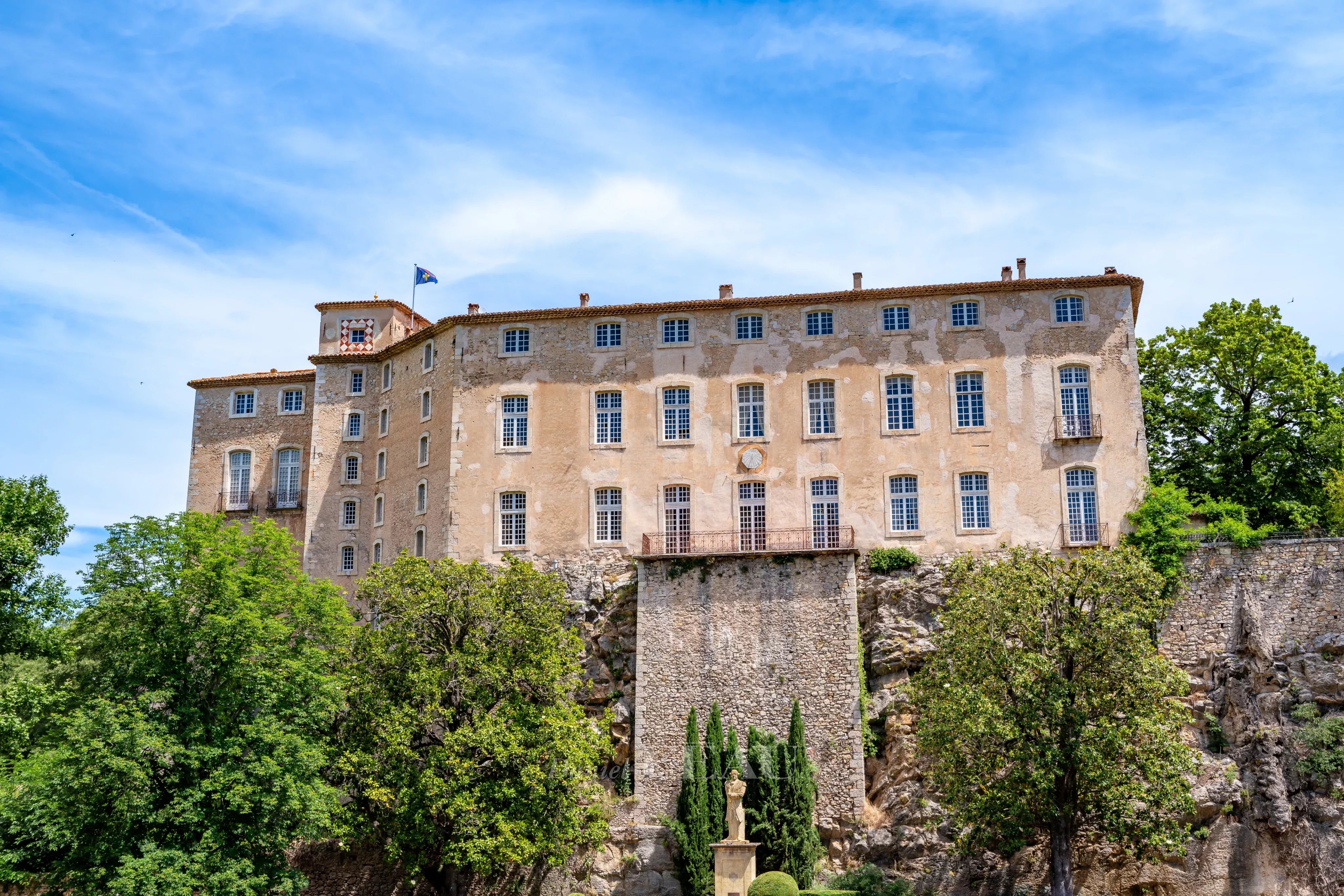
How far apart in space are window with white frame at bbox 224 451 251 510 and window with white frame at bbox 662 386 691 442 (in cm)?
1475

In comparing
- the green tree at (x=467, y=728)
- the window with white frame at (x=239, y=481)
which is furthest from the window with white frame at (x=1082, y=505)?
the window with white frame at (x=239, y=481)

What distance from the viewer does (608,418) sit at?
43250 mm

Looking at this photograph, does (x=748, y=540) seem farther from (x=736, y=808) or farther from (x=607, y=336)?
(x=736, y=808)

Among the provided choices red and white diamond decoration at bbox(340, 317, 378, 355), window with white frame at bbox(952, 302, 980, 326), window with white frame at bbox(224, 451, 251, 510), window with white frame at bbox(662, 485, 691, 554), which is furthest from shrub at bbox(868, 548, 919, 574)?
window with white frame at bbox(224, 451, 251, 510)

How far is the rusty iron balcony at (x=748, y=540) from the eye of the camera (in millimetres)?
40656

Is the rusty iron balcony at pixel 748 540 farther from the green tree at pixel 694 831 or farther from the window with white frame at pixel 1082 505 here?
the green tree at pixel 694 831

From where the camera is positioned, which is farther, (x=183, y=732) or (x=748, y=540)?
(x=748, y=540)

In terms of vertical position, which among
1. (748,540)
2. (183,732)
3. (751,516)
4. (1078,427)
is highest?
(1078,427)

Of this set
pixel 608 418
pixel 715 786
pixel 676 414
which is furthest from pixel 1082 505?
pixel 608 418

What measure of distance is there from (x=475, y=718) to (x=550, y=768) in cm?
219

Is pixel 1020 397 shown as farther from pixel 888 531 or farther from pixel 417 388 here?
pixel 417 388

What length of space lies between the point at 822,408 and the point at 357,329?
16.8 m

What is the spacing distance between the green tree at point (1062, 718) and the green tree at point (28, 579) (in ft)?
75.5

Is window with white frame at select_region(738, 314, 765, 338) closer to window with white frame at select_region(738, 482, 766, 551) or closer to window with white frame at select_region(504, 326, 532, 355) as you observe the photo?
window with white frame at select_region(738, 482, 766, 551)
